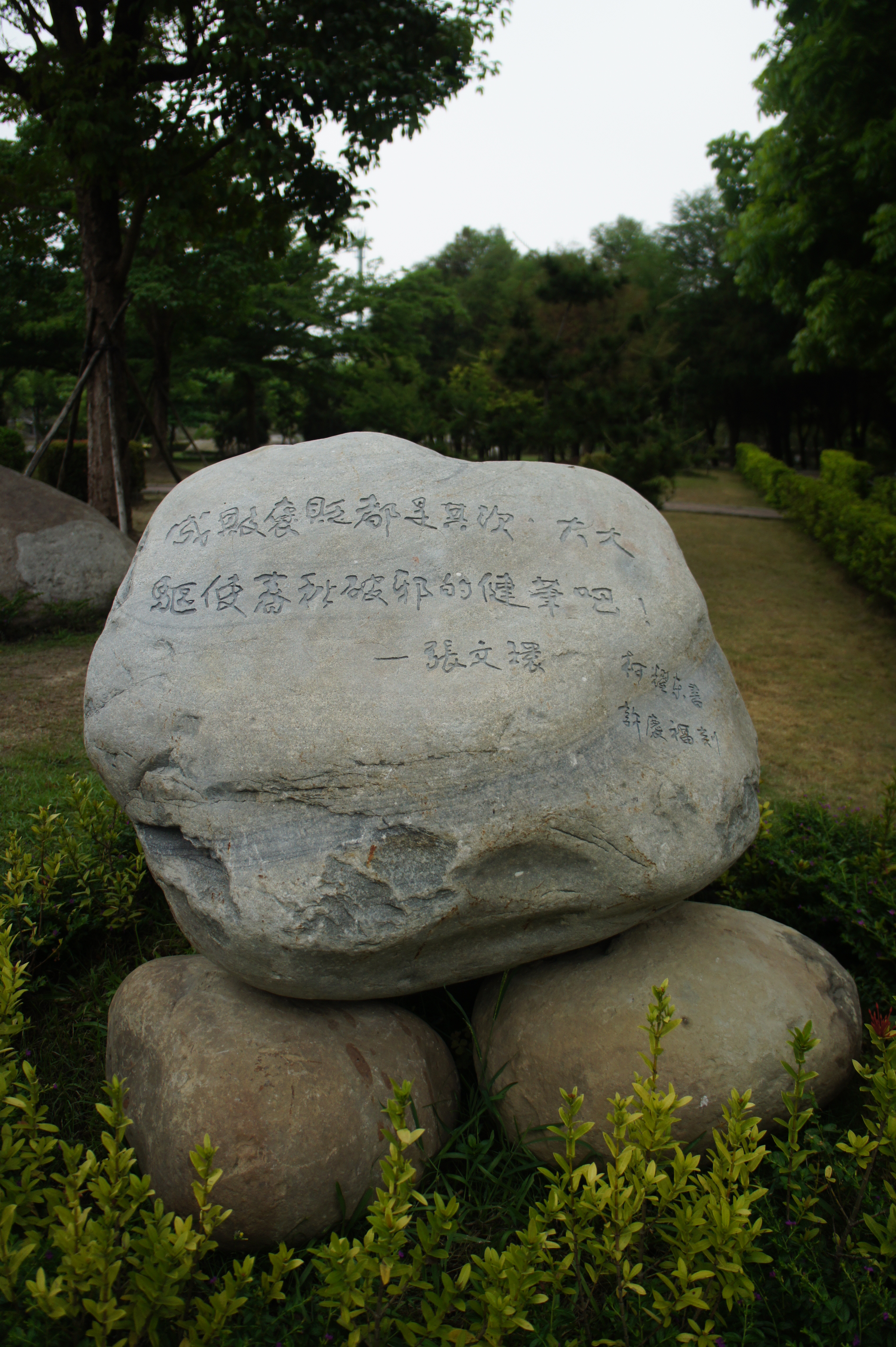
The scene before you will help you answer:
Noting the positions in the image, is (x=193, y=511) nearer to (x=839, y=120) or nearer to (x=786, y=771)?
(x=786, y=771)

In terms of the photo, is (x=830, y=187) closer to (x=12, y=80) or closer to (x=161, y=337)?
(x=12, y=80)

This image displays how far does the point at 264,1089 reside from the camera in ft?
7.50

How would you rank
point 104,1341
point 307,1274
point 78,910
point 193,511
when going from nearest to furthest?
point 104,1341 < point 307,1274 < point 193,511 < point 78,910

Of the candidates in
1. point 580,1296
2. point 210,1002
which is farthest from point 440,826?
point 580,1296

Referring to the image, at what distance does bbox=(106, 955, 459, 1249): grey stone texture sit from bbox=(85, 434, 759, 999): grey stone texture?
167 millimetres

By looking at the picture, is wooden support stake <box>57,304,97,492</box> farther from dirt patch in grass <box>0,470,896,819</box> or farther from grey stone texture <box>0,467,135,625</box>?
dirt patch in grass <box>0,470,896,819</box>

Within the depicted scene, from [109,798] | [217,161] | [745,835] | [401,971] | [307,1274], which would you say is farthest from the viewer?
[217,161]

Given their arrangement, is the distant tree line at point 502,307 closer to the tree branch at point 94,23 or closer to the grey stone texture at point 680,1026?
the tree branch at point 94,23

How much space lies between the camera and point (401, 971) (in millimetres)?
2486

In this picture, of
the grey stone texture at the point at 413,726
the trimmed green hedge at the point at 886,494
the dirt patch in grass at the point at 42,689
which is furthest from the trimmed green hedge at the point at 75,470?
the grey stone texture at the point at 413,726

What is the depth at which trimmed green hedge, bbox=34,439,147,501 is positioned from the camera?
44.2ft

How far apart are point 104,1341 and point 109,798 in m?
2.75

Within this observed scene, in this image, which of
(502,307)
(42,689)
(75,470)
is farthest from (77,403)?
(502,307)

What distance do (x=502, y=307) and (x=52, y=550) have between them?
29.7 feet
